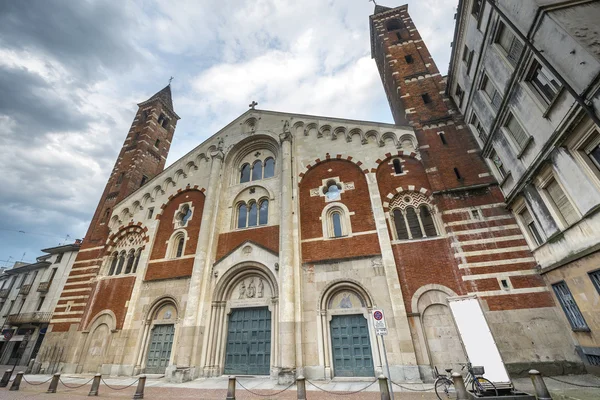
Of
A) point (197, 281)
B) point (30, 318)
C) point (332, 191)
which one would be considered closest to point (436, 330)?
point (332, 191)

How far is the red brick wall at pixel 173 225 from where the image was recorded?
1730cm

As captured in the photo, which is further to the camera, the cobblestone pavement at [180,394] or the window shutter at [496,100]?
the window shutter at [496,100]

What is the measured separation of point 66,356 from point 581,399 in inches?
903

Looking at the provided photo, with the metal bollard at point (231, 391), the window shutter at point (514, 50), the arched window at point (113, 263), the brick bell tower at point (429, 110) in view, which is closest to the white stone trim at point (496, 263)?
the brick bell tower at point (429, 110)

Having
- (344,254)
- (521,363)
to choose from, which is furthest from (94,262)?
(521,363)

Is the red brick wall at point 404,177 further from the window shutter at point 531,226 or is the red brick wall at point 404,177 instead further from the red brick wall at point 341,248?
the window shutter at point 531,226

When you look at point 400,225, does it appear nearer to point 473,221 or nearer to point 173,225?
point 473,221

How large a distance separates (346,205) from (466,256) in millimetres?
6122

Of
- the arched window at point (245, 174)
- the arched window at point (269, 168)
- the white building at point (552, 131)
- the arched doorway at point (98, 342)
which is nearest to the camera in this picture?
the white building at point (552, 131)

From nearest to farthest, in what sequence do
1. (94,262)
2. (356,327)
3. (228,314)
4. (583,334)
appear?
(583,334) < (356,327) < (228,314) < (94,262)

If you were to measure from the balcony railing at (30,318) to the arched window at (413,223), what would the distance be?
31.2m

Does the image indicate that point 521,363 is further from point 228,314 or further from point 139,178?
point 139,178

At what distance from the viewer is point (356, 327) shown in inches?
489

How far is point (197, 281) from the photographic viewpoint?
14.7 m
